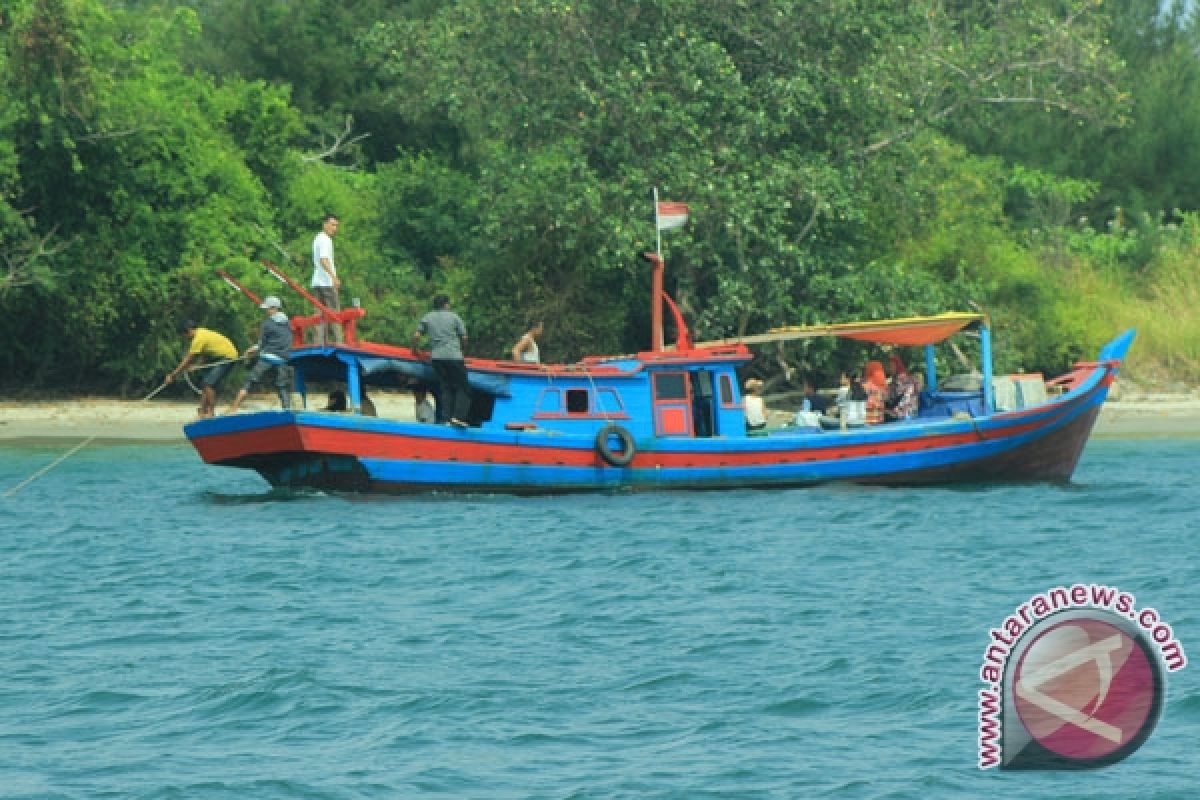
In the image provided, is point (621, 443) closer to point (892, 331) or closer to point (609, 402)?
point (609, 402)

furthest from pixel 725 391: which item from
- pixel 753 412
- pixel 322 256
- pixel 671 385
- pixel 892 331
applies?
pixel 322 256

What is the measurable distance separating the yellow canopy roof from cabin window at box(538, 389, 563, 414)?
6.38 feet

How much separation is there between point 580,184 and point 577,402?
Result: 9596mm

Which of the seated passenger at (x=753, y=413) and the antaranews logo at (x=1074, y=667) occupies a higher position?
the seated passenger at (x=753, y=413)

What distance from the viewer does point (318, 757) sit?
519 inches

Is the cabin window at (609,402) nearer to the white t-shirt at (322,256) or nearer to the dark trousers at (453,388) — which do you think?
the dark trousers at (453,388)

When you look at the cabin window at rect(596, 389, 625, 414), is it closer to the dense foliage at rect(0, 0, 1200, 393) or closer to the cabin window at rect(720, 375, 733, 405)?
the cabin window at rect(720, 375, 733, 405)

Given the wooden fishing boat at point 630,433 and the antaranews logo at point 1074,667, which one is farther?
the wooden fishing boat at point 630,433

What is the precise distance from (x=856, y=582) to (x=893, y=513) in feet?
16.9

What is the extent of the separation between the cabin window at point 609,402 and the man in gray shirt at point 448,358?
5.67 ft

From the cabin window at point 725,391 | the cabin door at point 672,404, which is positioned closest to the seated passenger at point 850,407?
the cabin window at point 725,391

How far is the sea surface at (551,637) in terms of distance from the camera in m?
12.8

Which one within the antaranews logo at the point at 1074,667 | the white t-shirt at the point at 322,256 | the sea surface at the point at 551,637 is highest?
the white t-shirt at the point at 322,256

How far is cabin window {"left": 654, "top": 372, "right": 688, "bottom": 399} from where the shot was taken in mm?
26188
